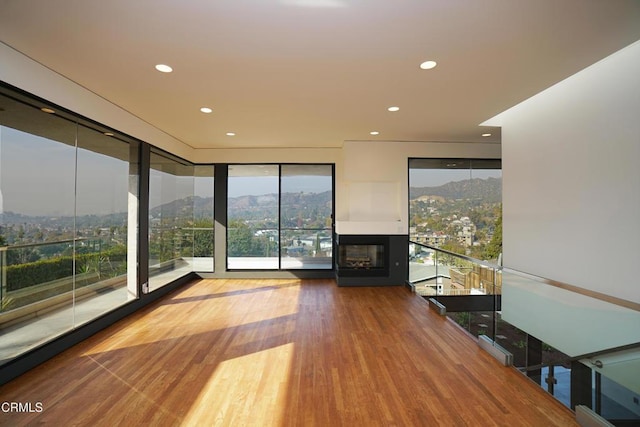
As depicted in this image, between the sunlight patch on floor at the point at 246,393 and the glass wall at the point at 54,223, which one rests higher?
the glass wall at the point at 54,223

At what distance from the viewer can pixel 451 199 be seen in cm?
608

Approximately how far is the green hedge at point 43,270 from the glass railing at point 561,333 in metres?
4.31

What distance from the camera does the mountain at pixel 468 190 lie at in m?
5.86

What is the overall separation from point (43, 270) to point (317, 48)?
317cm

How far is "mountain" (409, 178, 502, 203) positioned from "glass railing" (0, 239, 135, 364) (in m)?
5.11

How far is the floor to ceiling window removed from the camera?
21.5 ft

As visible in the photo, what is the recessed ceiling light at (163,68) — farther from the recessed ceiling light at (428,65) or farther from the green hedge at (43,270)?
the recessed ceiling light at (428,65)

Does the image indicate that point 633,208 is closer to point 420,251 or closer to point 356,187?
point 420,251

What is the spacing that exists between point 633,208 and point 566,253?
2.68ft

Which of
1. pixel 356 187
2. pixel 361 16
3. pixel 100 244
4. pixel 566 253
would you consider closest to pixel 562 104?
pixel 566 253

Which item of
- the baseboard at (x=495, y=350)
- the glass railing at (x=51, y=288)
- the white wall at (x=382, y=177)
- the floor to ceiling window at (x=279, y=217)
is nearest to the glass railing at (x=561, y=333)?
the baseboard at (x=495, y=350)

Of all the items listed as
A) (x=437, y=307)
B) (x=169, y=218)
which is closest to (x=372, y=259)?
(x=437, y=307)

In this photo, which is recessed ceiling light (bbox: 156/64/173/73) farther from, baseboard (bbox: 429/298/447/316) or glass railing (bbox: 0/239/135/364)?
baseboard (bbox: 429/298/447/316)

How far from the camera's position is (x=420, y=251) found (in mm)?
5578
